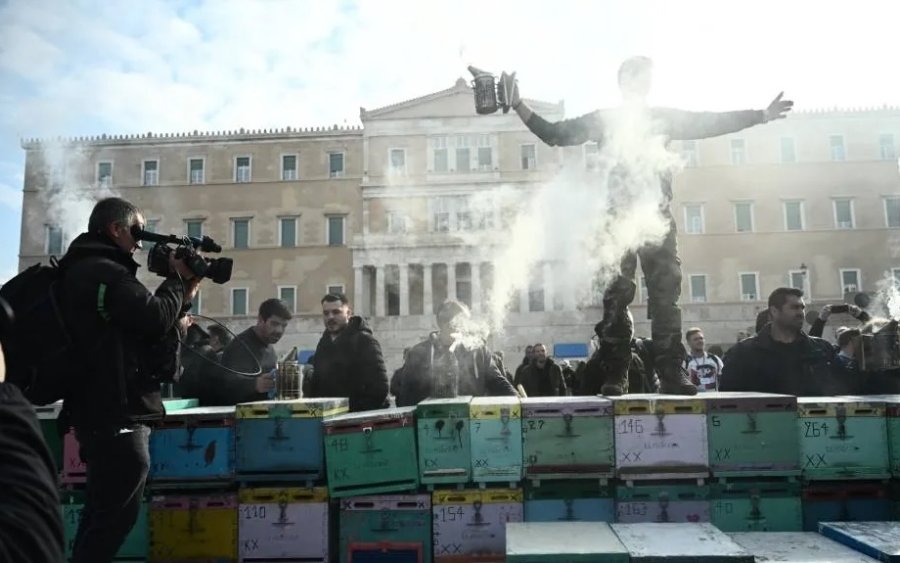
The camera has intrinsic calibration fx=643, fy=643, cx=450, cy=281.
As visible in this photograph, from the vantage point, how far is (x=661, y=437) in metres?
4.20

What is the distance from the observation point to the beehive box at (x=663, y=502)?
414 centimetres

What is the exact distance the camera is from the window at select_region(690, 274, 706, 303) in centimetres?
3966

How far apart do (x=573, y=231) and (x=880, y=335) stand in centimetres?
1844

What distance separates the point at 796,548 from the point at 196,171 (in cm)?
4666

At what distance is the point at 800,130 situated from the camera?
4081 cm

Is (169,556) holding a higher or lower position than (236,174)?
lower

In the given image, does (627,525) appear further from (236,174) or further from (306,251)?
(236,174)

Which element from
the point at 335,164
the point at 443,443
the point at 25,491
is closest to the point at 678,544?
the point at 443,443

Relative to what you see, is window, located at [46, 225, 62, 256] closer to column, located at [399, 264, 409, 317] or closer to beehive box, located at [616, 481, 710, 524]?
column, located at [399, 264, 409, 317]

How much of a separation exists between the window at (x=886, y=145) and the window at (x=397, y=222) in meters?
30.6

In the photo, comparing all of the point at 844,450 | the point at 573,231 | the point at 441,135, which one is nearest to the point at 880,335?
the point at 844,450

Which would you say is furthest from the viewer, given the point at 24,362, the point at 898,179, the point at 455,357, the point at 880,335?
the point at 898,179

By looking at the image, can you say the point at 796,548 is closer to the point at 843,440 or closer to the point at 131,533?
the point at 843,440

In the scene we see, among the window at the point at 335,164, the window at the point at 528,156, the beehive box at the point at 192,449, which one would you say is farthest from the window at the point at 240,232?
the beehive box at the point at 192,449
